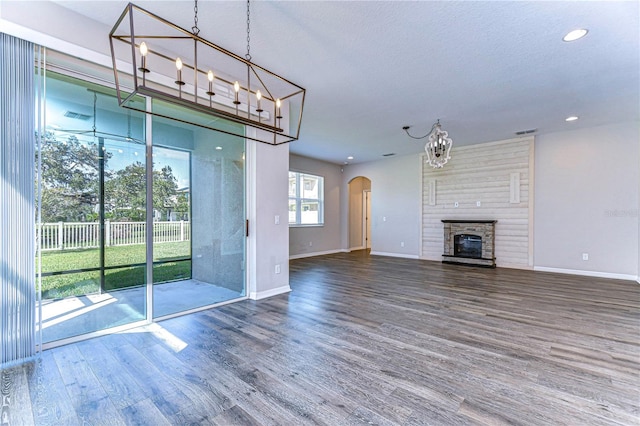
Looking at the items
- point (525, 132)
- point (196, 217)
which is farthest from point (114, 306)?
point (525, 132)

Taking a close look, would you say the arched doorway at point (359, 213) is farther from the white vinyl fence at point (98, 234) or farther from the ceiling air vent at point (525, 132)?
the white vinyl fence at point (98, 234)

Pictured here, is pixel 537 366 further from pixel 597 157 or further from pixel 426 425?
pixel 597 157

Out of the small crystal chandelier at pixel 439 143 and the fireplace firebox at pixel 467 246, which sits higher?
the small crystal chandelier at pixel 439 143


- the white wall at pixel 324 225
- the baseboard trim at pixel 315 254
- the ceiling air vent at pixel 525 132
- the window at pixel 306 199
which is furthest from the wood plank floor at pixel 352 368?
the window at pixel 306 199

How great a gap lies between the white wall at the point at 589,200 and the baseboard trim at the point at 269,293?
5.57 m

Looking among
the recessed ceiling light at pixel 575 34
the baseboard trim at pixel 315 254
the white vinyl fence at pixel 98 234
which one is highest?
the recessed ceiling light at pixel 575 34

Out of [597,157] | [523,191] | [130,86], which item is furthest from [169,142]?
[597,157]

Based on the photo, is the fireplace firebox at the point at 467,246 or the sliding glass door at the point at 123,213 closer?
the sliding glass door at the point at 123,213

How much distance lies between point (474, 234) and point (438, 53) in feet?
16.6

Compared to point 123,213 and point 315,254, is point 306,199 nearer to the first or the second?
point 315,254

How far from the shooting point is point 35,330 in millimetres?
2373

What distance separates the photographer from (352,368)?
2209 millimetres

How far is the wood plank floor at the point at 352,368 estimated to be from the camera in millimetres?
1720

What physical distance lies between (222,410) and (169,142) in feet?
9.28
